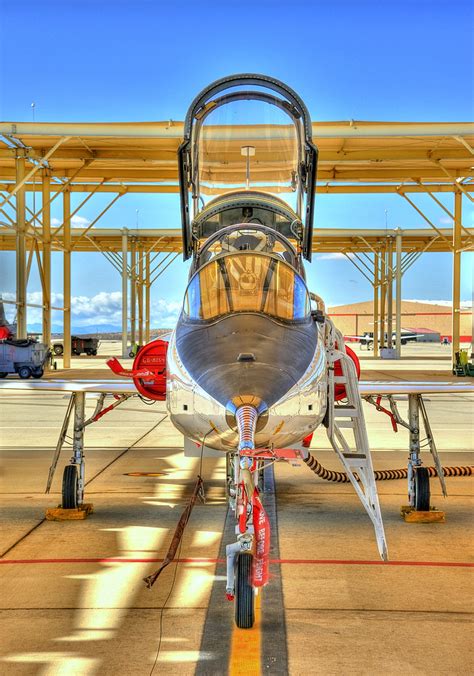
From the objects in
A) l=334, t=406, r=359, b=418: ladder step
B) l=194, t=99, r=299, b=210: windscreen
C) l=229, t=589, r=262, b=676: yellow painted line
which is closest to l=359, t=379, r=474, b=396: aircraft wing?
l=334, t=406, r=359, b=418: ladder step

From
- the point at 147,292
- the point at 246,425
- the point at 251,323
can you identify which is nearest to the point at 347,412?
the point at 251,323

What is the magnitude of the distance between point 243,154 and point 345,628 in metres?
5.99

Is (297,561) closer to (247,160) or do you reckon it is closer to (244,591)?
(244,591)

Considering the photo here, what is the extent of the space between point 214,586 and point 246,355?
1.72m

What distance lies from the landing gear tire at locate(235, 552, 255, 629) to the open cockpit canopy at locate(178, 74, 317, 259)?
14.0 ft

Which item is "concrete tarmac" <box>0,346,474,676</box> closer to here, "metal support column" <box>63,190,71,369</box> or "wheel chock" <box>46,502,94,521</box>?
"wheel chock" <box>46,502,94,521</box>

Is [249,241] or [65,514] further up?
[249,241]

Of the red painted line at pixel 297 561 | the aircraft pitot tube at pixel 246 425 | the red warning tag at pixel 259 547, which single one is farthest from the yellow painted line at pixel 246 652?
the red painted line at pixel 297 561

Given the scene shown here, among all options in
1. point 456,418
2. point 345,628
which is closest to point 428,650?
point 345,628

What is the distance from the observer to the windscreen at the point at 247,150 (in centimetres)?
873

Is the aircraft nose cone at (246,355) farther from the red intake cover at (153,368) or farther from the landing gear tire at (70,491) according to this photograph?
the landing gear tire at (70,491)

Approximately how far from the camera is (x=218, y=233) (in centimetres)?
767

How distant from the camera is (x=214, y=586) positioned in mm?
5516

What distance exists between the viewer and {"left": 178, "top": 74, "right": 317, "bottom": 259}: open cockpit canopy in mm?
8328
